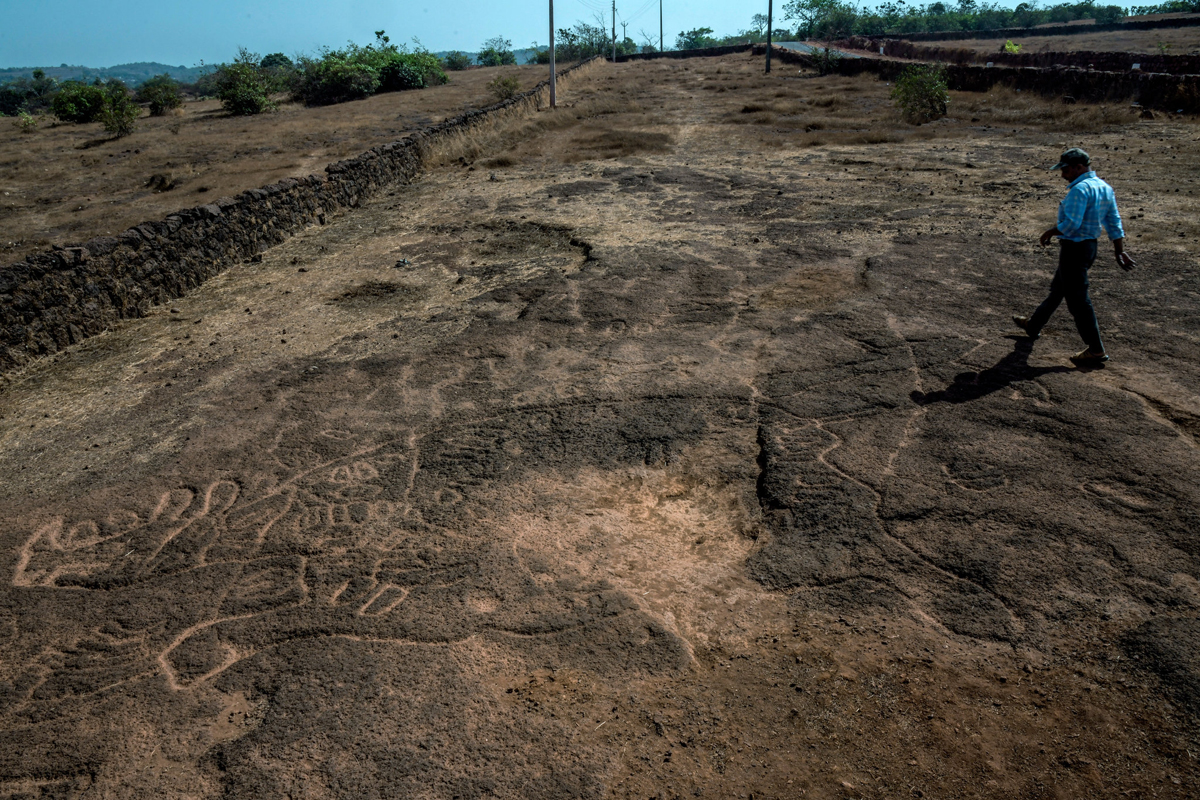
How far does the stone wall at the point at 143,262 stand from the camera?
659 centimetres

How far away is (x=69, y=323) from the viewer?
698 cm

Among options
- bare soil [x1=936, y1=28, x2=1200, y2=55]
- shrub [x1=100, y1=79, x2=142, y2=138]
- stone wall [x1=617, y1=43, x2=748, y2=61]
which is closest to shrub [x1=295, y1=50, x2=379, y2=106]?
shrub [x1=100, y1=79, x2=142, y2=138]

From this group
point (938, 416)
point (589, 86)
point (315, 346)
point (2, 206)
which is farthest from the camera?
point (589, 86)

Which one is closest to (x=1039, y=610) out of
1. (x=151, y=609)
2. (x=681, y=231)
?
(x=151, y=609)

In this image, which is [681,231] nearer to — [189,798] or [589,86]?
[189,798]

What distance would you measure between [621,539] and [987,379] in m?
3.04

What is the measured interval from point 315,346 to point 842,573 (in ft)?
16.3

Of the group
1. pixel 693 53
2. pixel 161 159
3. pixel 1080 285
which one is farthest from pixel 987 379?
pixel 693 53

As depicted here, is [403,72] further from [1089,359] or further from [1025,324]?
[1089,359]

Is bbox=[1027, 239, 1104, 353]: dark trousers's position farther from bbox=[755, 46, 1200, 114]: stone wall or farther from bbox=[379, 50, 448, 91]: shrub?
bbox=[379, 50, 448, 91]: shrub

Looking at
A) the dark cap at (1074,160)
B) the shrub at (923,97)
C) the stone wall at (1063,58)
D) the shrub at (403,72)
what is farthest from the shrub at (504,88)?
the dark cap at (1074,160)

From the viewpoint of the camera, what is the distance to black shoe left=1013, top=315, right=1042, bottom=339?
18.9ft

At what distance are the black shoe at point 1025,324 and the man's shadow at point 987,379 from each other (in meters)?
0.28

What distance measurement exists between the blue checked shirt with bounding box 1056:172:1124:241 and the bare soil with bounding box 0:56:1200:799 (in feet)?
3.04
